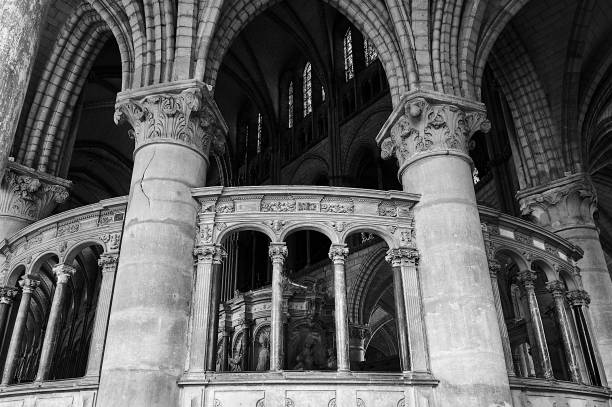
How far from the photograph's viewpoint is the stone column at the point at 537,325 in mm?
9672

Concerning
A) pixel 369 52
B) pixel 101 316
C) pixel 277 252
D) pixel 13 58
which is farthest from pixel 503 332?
pixel 369 52

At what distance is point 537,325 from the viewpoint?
9.94 meters

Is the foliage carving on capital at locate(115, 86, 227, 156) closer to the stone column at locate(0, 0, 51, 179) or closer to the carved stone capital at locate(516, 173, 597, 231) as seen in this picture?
the stone column at locate(0, 0, 51, 179)

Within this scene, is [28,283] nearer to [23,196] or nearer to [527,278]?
[23,196]

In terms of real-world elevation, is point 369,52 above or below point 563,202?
above

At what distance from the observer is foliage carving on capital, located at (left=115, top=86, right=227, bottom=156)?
9.87 meters

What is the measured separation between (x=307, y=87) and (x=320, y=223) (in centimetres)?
1601

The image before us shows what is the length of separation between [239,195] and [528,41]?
9.61 meters

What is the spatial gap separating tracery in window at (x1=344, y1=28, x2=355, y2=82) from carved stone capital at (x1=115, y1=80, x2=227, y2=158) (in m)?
13.4

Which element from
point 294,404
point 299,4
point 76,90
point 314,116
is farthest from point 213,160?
point 294,404

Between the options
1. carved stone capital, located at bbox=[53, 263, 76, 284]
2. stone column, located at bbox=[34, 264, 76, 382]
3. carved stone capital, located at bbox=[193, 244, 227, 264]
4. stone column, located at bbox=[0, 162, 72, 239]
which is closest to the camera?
stone column, located at bbox=[34, 264, 76, 382]

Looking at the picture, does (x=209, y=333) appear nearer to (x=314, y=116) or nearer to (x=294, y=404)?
(x=294, y=404)

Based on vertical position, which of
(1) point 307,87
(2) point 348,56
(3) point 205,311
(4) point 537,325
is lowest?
(4) point 537,325

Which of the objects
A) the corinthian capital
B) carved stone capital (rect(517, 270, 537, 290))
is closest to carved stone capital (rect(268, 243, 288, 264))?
the corinthian capital
